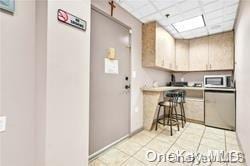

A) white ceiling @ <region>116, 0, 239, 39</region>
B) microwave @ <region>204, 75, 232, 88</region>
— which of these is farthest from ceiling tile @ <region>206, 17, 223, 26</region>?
microwave @ <region>204, 75, 232, 88</region>

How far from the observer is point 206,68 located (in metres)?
3.79

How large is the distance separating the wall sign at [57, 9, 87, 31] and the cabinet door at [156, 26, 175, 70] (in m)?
1.99

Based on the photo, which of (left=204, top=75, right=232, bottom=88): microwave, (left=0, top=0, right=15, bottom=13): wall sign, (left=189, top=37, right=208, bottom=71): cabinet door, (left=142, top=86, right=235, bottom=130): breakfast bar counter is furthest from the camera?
(left=189, top=37, right=208, bottom=71): cabinet door

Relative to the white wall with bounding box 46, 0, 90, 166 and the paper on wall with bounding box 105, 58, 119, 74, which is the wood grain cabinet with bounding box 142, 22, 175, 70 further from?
the white wall with bounding box 46, 0, 90, 166

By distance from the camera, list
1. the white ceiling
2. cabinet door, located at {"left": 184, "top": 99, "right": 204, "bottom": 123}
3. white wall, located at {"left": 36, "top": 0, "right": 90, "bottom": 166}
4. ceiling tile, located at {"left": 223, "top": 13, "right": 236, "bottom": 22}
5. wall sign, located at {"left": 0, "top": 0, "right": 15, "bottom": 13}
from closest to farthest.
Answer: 1. wall sign, located at {"left": 0, "top": 0, "right": 15, "bottom": 13}
2. white wall, located at {"left": 36, "top": 0, "right": 90, "bottom": 166}
3. the white ceiling
4. ceiling tile, located at {"left": 223, "top": 13, "right": 236, "bottom": 22}
5. cabinet door, located at {"left": 184, "top": 99, "right": 204, "bottom": 123}

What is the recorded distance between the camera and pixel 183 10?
96.9 inches

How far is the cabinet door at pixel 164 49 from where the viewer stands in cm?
304

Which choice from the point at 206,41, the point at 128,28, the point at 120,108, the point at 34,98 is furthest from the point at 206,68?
the point at 34,98

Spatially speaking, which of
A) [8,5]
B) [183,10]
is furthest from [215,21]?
[8,5]

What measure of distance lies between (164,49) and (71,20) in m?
2.59

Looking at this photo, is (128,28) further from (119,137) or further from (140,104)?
(119,137)

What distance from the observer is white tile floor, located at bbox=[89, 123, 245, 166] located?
1845 millimetres

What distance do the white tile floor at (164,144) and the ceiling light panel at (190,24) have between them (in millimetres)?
2472

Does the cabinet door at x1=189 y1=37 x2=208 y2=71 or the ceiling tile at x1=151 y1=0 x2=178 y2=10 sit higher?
the ceiling tile at x1=151 y1=0 x2=178 y2=10
